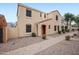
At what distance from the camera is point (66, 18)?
6.93 meters

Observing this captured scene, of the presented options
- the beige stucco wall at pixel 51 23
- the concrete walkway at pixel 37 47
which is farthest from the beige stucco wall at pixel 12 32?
the beige stucco wall at pixel 51 23

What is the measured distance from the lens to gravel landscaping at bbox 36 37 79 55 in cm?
643

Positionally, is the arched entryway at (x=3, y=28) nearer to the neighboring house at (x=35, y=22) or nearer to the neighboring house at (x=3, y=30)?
the neighboring house at (x=3, y=30)

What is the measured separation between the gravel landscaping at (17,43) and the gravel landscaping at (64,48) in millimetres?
638

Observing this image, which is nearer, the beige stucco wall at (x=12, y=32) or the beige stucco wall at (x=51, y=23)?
the beige stucco wall at (x=12, y=32)

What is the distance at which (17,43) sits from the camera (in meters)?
6.78

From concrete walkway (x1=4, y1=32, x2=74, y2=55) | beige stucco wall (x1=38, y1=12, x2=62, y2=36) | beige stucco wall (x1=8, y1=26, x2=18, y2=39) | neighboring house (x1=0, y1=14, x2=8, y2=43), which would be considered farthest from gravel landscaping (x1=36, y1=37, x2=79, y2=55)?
neighboring house (x1=0, y1=14, x2=8, y2=43)

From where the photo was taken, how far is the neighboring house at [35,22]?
22.9ft

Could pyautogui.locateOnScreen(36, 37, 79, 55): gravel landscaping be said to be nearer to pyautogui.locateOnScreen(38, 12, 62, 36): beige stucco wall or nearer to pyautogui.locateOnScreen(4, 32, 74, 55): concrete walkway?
pyautogui.locateOnScreen(4, 32, 74, 55): concrete walkway

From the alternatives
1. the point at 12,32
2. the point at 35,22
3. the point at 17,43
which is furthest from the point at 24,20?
the point at 17,43

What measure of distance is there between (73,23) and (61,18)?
48 centimetres

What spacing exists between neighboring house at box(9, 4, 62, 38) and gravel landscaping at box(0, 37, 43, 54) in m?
0.20
